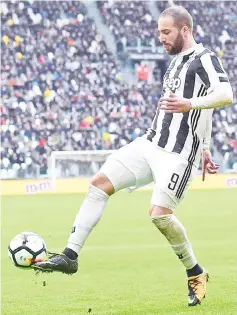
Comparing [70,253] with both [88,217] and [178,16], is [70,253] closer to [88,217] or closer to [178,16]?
[88,217]

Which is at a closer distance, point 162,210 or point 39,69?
point 162,210

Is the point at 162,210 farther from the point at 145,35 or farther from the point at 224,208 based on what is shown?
the point at 145,35

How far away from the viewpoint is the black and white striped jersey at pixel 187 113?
23.2 feet

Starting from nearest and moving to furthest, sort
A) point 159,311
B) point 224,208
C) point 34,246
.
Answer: point 159,311, point 34,246, point 224,208

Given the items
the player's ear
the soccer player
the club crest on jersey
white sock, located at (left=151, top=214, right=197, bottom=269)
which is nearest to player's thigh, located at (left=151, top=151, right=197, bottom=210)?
the soccer player

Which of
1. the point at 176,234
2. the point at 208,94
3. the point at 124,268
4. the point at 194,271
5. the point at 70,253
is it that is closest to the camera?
the point at 208,94

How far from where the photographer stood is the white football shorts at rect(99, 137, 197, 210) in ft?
23.5

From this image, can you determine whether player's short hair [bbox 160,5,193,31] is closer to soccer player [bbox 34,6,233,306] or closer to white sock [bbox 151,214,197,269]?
soccer player [bbox 34,6,233,306]

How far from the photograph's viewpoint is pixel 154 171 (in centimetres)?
727

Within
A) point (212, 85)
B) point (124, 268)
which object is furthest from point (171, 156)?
point (124, 268)

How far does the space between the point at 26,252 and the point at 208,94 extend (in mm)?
1915

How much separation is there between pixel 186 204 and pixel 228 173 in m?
7.55

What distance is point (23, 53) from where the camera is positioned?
3378cm

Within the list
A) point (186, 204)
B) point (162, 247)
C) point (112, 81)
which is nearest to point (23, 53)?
point (112, 81)
